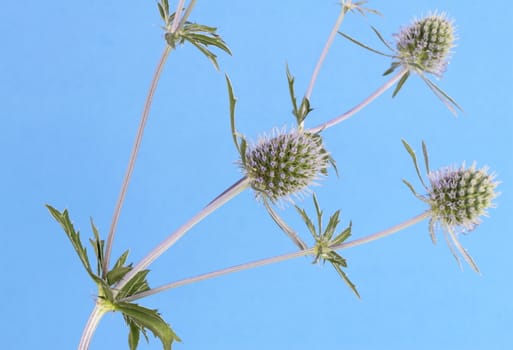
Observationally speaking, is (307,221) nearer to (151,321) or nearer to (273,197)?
(273,197)

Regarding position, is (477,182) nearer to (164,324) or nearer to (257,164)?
(257,164)

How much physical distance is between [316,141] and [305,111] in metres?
0.07

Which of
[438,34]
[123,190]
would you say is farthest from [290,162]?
[438,34]

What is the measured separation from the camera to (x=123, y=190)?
1317mm

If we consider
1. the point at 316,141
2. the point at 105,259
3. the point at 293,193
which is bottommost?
the point at 105,259

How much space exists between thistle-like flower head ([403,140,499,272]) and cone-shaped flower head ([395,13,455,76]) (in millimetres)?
430

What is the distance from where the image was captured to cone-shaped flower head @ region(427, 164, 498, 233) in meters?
1.65

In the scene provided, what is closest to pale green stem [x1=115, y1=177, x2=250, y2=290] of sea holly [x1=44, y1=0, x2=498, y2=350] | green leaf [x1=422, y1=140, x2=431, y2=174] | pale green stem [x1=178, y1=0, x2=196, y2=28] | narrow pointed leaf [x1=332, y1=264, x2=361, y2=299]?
sea holly [x1=44, y1=0, x2=498, y2=350]

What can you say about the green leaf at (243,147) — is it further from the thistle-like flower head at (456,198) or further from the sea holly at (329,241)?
the thistle-like flower head at (456,198)

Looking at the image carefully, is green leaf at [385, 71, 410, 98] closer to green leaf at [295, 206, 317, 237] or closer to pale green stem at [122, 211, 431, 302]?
pale green stem at [122, 211, 431, 302]

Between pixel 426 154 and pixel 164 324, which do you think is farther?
pixel 426 154

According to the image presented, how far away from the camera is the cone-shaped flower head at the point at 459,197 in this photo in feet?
5.42

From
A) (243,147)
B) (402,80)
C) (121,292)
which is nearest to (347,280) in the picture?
(243,147)

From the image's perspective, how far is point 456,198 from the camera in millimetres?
1654
